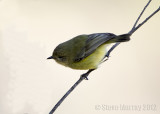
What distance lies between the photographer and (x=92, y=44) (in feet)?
7.13

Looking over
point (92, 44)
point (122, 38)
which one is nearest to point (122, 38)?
point (122, 38)

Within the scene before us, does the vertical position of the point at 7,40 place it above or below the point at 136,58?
above

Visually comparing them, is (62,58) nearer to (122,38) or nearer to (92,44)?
(92,44)

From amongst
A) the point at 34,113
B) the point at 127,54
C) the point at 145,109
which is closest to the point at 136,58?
the point at 127,54

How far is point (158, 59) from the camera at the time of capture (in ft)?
11.5

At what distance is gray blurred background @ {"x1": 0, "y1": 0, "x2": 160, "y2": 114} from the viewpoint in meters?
3.13

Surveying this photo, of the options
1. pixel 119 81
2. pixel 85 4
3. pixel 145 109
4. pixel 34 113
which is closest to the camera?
pixel 34 113

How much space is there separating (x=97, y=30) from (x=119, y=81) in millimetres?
507

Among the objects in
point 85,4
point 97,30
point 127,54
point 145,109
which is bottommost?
point 145,109

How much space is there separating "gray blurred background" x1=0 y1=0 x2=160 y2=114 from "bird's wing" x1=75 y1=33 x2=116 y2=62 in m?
0.84

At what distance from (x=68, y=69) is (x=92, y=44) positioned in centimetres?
110

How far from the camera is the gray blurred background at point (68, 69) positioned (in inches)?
123

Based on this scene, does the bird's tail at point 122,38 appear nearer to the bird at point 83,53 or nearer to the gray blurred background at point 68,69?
the bird at point 83,53

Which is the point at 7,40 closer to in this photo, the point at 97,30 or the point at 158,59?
the point at 97,30
